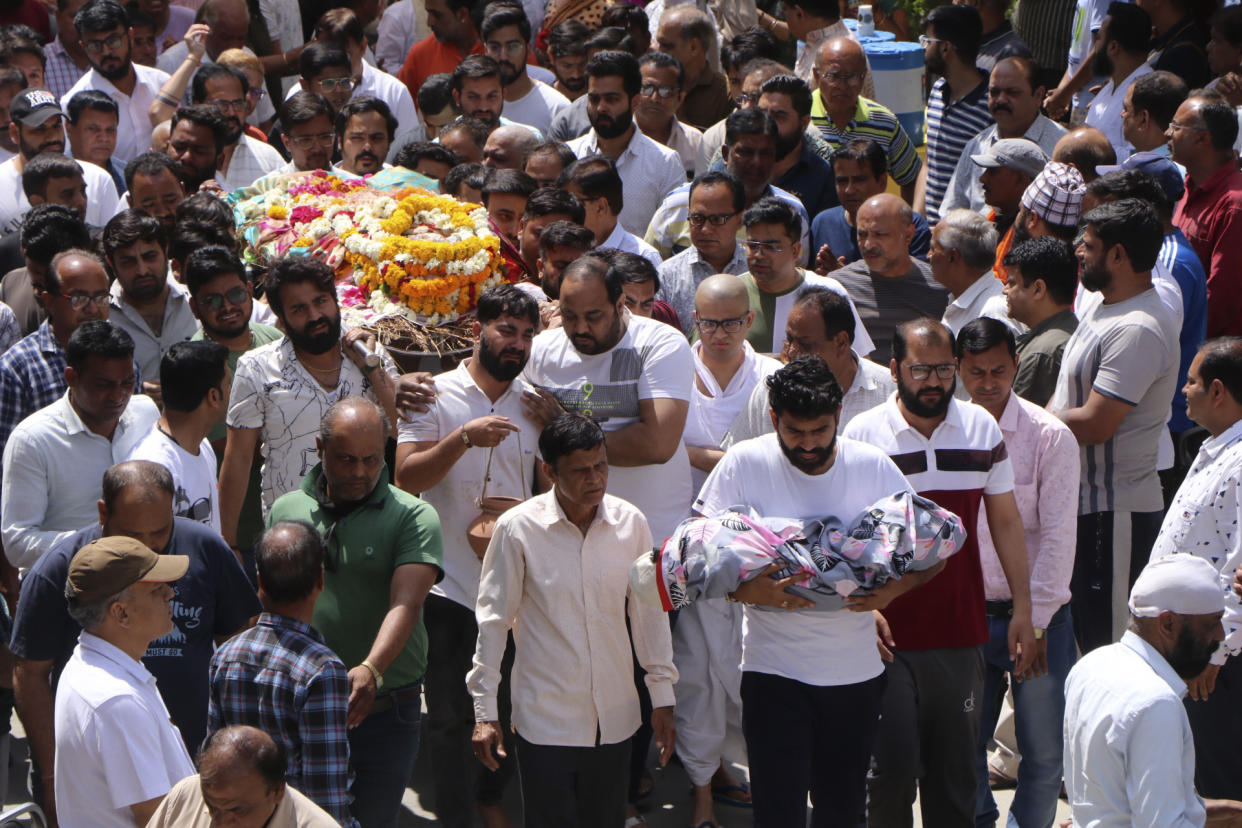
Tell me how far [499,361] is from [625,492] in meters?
0.74

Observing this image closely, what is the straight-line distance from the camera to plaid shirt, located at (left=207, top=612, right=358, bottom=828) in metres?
4.30

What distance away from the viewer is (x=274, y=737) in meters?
4.31

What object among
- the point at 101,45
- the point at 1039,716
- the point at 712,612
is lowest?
the point at 1039,716

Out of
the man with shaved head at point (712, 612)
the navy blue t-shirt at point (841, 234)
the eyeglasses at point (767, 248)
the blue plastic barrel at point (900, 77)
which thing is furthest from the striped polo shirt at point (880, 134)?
the man with shaved head at point (712, 612)

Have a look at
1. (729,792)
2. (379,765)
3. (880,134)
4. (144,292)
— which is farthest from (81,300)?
(880,134)

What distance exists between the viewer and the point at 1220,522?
539cm

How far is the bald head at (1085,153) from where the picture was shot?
7.89 meters

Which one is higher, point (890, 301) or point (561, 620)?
point (890, 301)

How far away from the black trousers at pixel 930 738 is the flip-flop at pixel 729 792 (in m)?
1.03

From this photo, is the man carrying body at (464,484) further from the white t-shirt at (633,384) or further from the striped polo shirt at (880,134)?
the striped polo shirt at (880,134)

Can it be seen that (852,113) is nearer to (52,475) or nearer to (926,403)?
(926,403)

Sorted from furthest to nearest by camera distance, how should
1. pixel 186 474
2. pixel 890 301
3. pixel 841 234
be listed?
pixel 841 234, pixel 890 301, pixel 186 474

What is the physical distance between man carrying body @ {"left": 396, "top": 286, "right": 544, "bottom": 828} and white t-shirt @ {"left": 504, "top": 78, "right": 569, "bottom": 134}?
4748 millimetres

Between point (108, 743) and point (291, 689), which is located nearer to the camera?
point (108, 743)
